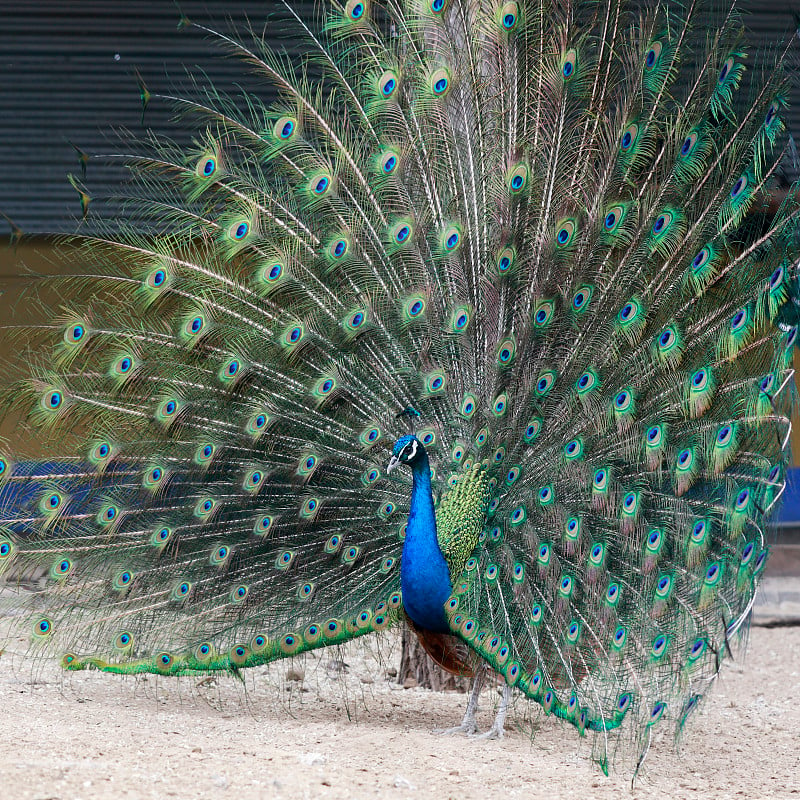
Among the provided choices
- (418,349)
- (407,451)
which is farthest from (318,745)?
(418,349)

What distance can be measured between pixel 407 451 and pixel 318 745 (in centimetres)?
126

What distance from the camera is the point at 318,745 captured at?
4.79 metres

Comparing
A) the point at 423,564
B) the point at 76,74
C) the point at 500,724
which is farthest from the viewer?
the point at 76,74

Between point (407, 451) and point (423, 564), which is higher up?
point (407, 451)

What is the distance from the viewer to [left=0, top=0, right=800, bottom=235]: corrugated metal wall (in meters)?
9.26

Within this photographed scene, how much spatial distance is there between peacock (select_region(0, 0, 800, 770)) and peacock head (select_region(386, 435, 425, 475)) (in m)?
0.02

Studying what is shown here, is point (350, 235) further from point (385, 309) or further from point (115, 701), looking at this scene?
point (115, 701)

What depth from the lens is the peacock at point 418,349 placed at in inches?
197

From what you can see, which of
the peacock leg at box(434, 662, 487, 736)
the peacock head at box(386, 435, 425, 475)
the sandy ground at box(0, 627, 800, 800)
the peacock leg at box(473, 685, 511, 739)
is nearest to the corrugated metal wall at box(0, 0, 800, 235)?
the sandy ground at box(0, 627, 800, 800)

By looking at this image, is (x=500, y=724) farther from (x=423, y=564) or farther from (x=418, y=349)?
(x=418, y=349)

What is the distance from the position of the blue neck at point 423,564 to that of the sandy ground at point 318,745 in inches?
Answer: 22.1

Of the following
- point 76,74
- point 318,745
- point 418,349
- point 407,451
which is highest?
point 76,74

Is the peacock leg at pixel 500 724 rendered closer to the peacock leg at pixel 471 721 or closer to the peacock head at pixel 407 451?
the peacock leg at pixel 471 721

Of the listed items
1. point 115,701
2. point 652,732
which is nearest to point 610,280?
point 652,732
